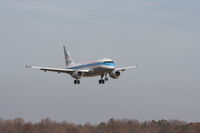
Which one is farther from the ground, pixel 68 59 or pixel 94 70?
pixel 68 59

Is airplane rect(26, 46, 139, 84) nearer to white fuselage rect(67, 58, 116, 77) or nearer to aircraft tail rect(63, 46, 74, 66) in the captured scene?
white fuselage rect(67, 58, 116, 77)

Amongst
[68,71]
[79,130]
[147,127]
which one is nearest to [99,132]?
[79,130]

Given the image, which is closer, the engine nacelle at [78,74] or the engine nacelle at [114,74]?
the engine nacelle at [78,74]

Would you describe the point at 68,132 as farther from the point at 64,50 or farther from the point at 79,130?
the point at 64,50

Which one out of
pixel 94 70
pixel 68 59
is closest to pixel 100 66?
pixel 94 70

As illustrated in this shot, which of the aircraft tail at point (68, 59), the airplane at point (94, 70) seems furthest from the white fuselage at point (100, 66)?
the aircraft tail at point (68, 59)

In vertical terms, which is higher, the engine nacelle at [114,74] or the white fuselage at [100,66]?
the white fuselage at [100,66]

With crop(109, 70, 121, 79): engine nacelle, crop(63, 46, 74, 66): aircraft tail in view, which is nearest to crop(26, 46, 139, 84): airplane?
crop(109, 70, 121, 79): engine nacelle

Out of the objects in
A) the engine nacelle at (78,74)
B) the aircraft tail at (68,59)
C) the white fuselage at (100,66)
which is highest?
the aircraft tail at (68,59)

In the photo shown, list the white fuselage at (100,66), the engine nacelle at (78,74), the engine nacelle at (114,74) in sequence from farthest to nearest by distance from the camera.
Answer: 1. the engine nacelle at (114,74)
2. the engine nacelle at (78,74)
3. the white fuselage at (100,66)

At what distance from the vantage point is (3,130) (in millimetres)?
173375

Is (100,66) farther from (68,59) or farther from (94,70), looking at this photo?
(68,59)

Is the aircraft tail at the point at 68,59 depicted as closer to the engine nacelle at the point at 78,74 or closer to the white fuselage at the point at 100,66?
the engine nacelle at the point at 78,74

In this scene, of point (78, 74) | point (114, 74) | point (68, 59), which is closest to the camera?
point (78, 74)
